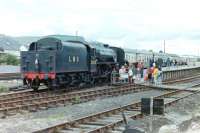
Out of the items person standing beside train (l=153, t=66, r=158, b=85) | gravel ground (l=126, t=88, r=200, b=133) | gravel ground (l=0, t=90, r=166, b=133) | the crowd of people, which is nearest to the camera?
gravel ground (l=126, t=88, r=200, b=133)

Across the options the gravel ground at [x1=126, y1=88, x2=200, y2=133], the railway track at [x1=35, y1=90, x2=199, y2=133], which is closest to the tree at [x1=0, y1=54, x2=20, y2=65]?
the gravel ground at [x1=126, y1=88, x2=200, y2=133]

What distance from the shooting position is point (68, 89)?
25.4 meters

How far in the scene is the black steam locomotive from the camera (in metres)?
23.9

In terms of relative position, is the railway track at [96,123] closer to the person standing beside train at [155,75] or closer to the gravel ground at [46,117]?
the gravel ground at [46,117]

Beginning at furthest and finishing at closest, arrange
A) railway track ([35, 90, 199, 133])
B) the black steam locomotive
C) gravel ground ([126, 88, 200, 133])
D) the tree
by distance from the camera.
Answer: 1. the tree
2. the black steam locomotive
3. gravel ground ([126, 88, 200, 133])
4. railway track ([35, 90, 199, 133])

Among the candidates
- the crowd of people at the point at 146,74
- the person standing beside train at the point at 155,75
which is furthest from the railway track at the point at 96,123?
the crowd of people at the point at 146,74

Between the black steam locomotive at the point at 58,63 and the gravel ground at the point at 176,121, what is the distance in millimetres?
7683

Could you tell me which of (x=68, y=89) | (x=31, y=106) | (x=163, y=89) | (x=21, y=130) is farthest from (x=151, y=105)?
(x=163, y=89)

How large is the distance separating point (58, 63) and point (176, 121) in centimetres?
1100

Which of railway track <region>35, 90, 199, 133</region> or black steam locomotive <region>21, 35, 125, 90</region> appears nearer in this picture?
railway track <region>35, 90, 199, 133</region>

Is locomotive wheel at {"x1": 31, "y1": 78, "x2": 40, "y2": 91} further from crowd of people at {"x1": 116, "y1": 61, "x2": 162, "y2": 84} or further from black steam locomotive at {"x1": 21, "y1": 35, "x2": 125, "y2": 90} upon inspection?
crowd of people at {"x1": 116, "y1": 61, "x2": 162, "y2": 84}

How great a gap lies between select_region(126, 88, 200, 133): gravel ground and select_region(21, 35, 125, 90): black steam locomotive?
7.68m

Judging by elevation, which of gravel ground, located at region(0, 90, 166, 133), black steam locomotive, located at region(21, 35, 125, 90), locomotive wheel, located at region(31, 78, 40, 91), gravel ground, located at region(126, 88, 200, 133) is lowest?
gravel ground, located at region(126, 88, 200, 133)

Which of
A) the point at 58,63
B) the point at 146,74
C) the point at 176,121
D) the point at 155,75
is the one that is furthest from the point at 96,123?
the point at 146,74
